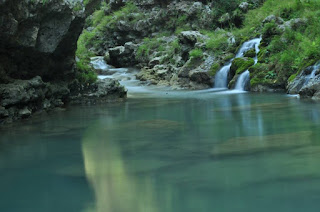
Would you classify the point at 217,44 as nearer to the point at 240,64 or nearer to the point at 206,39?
the point at 206,39

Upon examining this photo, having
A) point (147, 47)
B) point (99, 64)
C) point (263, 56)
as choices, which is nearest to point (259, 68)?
point (263, 56)

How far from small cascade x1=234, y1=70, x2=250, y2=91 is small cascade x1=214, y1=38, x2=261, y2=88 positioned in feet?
4.05

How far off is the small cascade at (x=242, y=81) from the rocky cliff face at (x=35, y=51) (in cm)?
794

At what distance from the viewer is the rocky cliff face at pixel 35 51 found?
8.45 meters

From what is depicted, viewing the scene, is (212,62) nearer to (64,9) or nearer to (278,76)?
(278,76)

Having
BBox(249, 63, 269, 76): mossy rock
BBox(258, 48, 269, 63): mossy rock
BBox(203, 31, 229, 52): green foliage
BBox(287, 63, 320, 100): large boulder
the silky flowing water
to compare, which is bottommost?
the silky flowing water

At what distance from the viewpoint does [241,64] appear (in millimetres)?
17219

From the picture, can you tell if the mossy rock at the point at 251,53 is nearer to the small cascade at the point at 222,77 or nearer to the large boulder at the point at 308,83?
the small cascade at the point at 222,77

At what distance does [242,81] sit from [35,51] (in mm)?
9912

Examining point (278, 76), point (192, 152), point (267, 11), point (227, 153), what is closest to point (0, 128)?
point (192, 152)

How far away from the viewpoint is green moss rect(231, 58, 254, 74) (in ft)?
55.6

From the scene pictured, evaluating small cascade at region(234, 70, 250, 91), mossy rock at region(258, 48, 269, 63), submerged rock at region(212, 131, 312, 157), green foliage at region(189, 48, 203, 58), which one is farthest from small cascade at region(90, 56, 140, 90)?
submerged rock at region(212, 131, 312, 157)

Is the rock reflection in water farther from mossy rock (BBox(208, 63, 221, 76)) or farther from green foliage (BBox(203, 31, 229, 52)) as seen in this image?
green foliage (BBox(203, 31, 229, 52))

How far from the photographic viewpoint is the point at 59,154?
18.5 feet
